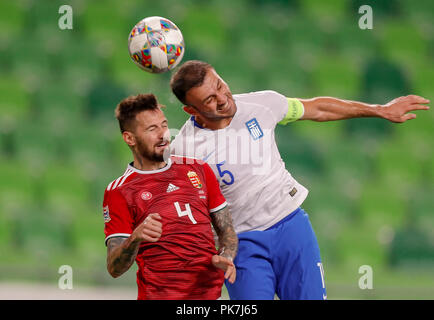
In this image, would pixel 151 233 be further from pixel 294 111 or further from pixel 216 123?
pixel 294 111

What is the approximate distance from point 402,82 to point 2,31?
4915 mm

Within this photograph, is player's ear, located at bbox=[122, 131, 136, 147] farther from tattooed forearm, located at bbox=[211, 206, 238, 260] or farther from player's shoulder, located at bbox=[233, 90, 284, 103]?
player's shoulder, located at bbox=[233, 90, 284, 103]

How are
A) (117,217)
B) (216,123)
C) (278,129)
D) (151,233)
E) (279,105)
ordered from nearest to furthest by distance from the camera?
(151,233), (117,217), (216,123), (279,105), (278,129)

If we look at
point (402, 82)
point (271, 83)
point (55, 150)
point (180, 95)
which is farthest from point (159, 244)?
point (402, 82)

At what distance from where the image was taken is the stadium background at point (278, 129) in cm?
689

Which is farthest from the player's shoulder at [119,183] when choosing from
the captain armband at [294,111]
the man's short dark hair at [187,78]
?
the captain armband at [294,111]

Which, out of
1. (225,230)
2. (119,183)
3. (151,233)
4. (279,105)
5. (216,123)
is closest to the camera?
(151,233)

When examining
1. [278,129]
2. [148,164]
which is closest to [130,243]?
[148,164]

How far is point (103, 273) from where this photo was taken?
641cm

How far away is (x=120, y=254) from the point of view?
3.21 meters

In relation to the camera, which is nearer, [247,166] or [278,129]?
[247,166]

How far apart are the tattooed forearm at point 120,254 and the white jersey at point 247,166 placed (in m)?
0.70

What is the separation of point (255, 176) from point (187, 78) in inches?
24.9
